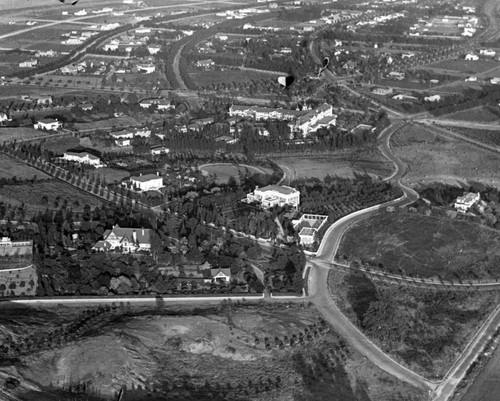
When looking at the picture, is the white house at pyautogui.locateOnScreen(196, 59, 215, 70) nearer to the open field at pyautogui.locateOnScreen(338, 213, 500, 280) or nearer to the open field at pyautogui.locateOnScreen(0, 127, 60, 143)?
the open field at pyautogui.locateOnScreen(0, 127, 60, 143)

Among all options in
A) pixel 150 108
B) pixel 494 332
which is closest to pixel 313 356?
pixel 494 332

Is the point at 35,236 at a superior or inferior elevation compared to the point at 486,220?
superior

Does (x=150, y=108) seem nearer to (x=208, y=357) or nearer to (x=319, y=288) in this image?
(x=319, y=288)

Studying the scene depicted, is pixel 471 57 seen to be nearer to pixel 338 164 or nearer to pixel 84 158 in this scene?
pixel 338 164

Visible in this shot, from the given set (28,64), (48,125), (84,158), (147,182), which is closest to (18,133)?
(48,125)

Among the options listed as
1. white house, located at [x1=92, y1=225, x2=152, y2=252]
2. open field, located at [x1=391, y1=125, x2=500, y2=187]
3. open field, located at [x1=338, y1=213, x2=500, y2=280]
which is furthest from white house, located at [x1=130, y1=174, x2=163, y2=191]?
open field, located at [x1=391, y1=125, x2=500, y2=187]

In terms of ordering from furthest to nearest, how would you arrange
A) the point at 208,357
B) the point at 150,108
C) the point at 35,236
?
the point at 150,108 → the point at 35,236 → the point at 208,357
